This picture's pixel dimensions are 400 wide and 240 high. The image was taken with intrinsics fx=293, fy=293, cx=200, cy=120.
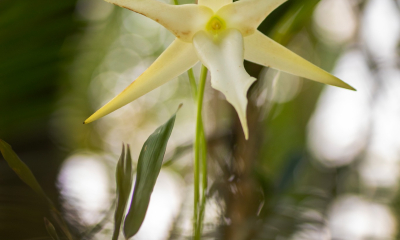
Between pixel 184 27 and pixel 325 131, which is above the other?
pixel 184 27

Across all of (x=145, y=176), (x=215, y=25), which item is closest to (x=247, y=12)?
(x=215, y=25)

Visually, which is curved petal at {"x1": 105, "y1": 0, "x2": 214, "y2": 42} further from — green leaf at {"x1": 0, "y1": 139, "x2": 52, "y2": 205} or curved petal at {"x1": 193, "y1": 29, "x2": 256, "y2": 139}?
green leaf at {"x1": 0, "y1": 139, "x2": 52, "y2": 205}

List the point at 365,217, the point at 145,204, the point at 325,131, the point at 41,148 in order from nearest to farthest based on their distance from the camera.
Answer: the point at 145,204, the point at 41,148, the point at 365,217, the point at 325,131

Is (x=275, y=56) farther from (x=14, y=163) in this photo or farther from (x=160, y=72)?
(x=14, y=163)

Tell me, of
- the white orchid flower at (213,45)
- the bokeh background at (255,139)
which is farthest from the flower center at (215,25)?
the bokeh background at (255,139)

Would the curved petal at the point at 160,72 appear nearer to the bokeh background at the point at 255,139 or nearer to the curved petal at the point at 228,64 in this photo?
the curved petal at the point at 228,64

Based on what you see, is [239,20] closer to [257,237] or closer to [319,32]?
[257,237]

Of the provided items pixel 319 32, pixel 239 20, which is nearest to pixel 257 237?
pixel 239 20
